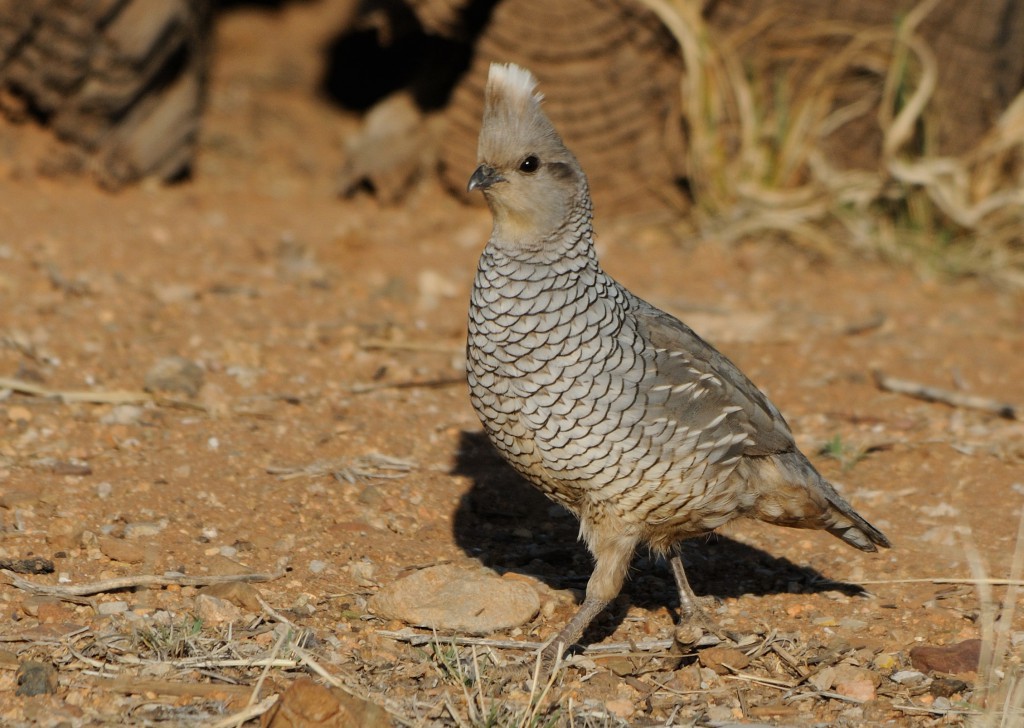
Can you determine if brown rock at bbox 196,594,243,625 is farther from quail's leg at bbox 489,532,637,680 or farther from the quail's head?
the quail's head

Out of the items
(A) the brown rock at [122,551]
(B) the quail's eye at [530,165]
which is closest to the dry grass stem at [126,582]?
(A) the brown rock at [122,551]

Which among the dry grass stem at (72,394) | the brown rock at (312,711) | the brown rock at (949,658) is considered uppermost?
the brown rock at (312,711)

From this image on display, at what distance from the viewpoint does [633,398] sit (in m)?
3.87

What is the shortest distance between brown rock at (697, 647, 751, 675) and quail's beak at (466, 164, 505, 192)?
1715mm

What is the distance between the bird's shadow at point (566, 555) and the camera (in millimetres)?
4605

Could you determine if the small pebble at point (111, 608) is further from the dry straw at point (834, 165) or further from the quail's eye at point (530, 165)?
the dry straw at point (834, 165)

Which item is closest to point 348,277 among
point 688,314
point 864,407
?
Result: point 688,314

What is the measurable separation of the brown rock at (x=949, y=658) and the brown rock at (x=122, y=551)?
265cm

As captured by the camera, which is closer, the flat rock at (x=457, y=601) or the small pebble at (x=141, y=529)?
the flat rock at (x=457, y=601)

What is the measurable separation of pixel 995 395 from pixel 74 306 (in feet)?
15.4

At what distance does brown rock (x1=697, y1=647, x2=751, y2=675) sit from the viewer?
3.96 m

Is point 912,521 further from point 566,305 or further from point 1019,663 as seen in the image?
point 566,305

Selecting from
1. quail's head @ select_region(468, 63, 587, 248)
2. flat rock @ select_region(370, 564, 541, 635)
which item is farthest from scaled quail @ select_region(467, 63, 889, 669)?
flat rock @ select_region(370, 564, 541, 635)

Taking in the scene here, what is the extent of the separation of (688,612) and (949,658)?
89cm
